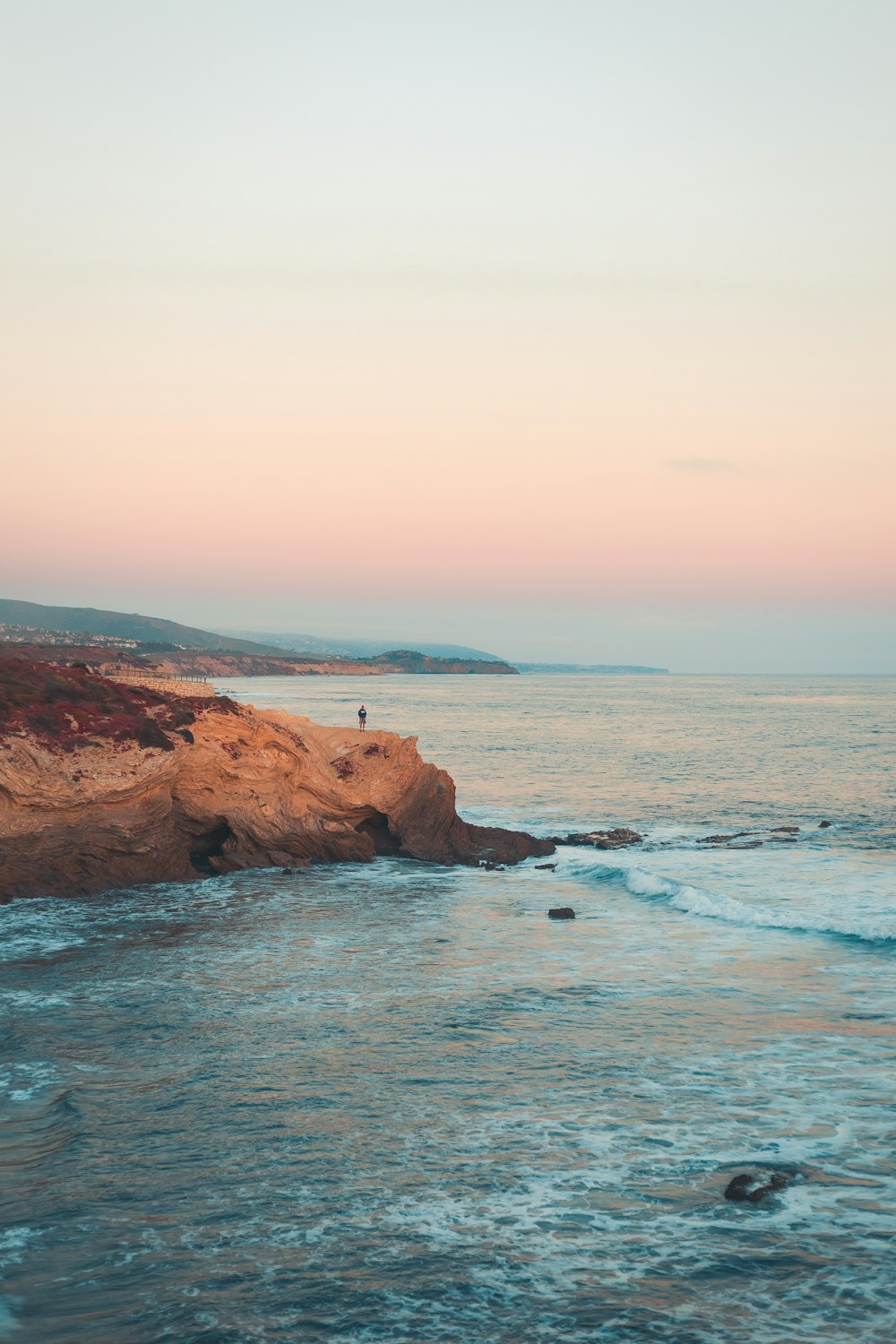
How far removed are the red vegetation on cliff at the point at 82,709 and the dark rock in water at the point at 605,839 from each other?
1325cm

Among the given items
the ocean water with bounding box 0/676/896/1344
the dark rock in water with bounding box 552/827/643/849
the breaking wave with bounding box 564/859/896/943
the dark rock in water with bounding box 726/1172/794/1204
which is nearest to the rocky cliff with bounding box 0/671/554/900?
the ocean water with bounding box 0/676/896/1344

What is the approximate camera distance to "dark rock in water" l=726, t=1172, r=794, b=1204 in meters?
10.9

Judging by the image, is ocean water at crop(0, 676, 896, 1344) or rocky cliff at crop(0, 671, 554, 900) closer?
ocean water at crop(0, 676, 896, 1344)

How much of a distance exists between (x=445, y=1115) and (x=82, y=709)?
69.5 ft

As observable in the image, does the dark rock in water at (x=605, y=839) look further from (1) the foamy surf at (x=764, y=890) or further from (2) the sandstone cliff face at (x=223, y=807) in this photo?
(2) the sandstone cliff face at (x=223, y=807)

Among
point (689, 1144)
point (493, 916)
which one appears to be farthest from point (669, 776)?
point (689, 1144)

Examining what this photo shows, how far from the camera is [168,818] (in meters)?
29.8

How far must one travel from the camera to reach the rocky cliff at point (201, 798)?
26484 mm

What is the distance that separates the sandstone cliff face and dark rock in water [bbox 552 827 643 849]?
7.35ft

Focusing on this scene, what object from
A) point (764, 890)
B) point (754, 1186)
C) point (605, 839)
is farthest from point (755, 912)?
point (754, 1186)

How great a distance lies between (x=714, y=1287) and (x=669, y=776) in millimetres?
50797

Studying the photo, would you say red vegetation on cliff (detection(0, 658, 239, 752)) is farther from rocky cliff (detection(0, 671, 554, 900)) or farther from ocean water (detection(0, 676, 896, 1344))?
ocean water (detection(0, 676, 896, 1344))

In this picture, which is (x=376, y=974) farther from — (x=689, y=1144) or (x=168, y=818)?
(x=168, y=818)

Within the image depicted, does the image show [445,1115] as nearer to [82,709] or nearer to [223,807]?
[223,807]
